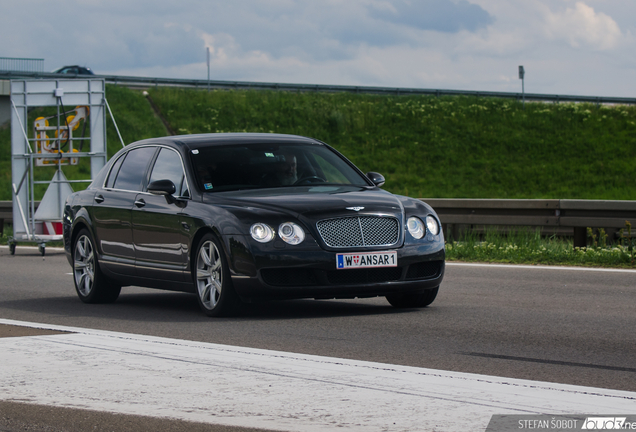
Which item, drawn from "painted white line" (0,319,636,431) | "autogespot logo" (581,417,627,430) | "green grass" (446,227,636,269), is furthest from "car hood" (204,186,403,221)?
"green grass" (446,227,636,269)

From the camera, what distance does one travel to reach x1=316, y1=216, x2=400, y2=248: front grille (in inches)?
340

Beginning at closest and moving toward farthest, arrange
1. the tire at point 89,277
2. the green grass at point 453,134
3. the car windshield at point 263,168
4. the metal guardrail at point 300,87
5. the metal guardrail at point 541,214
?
the car windshield at point 263,168 < the tire at point 89,277 < the metal guardrail at point 541,214 < the green grass at point 453,134 < the metal guardrail at point 300,87

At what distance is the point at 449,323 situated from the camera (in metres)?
8.63

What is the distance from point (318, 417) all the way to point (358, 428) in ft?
1.00

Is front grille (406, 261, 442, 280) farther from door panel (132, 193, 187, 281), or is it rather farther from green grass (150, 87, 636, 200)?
green grass (150, 87, 636, 200)

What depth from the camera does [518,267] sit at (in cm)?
1407

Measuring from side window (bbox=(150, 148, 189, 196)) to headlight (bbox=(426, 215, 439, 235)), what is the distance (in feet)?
7.06

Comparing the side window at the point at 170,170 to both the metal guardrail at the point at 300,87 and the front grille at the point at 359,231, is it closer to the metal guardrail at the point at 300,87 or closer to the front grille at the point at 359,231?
the front grille at the point at 359,231

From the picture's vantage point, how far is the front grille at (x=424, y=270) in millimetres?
9016

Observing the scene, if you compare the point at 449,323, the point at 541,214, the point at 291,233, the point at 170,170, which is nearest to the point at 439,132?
the point at 541,214

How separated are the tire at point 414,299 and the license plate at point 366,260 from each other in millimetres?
871

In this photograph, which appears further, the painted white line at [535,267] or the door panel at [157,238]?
the painted white line at [535,267]

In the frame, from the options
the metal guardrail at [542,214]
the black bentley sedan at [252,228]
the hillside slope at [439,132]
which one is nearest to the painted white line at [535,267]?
the metal guardrail at [542,214]

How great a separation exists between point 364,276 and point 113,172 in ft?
11.6
